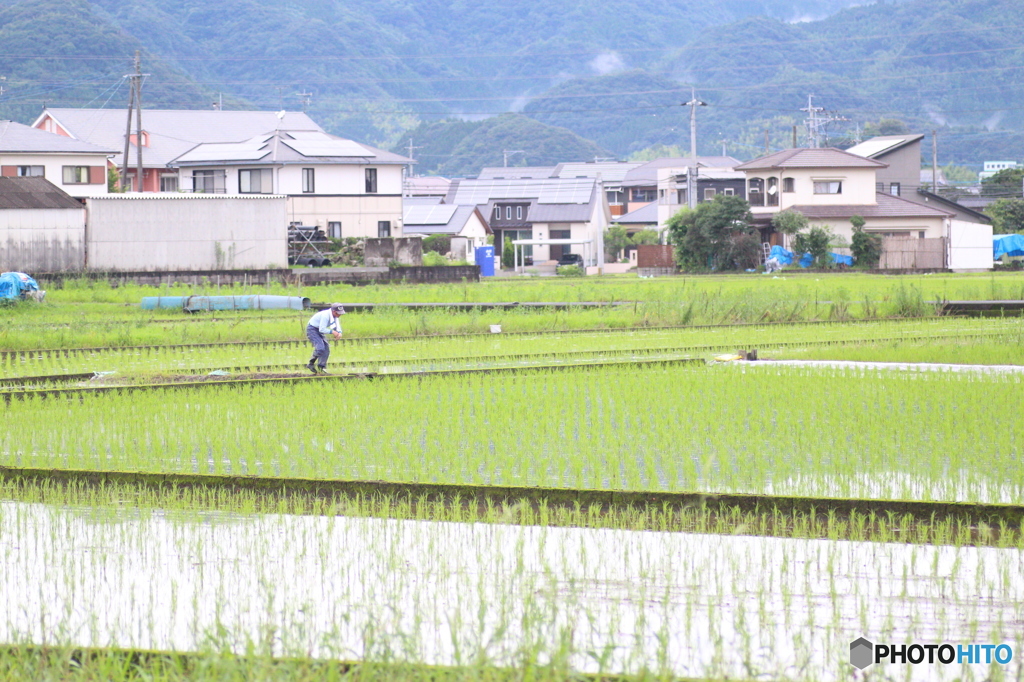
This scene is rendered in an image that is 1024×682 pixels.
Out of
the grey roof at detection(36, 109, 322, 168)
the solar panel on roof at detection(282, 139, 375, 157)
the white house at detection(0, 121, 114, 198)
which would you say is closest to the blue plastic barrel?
the solar panel on roof at detection(282, 139, 375, 157)

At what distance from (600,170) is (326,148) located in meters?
32.3

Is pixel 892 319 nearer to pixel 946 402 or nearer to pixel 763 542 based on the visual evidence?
pixel 946 402

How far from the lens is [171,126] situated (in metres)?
54.3

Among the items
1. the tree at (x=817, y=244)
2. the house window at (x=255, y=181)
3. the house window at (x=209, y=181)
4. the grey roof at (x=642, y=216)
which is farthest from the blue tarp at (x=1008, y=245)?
the house window at (x=209, y=181)

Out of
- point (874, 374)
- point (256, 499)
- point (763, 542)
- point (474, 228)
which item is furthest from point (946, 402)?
point (474, 228)

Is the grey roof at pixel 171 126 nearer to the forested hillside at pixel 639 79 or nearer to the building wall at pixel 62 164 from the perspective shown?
the building wall at pixel 62 164

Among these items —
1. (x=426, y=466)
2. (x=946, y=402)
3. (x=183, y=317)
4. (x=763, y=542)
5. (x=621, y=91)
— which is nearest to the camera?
(x=763, y=542)

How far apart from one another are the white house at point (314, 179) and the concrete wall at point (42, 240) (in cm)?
1333

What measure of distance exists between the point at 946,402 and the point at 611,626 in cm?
612

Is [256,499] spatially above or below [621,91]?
below

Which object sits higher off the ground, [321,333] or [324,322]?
[324,322]

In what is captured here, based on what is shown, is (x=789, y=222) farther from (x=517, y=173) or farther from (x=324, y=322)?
(x=517, y=173)

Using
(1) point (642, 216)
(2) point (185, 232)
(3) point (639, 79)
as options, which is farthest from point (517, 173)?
(3) point (639, 79)

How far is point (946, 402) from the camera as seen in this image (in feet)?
31.1
